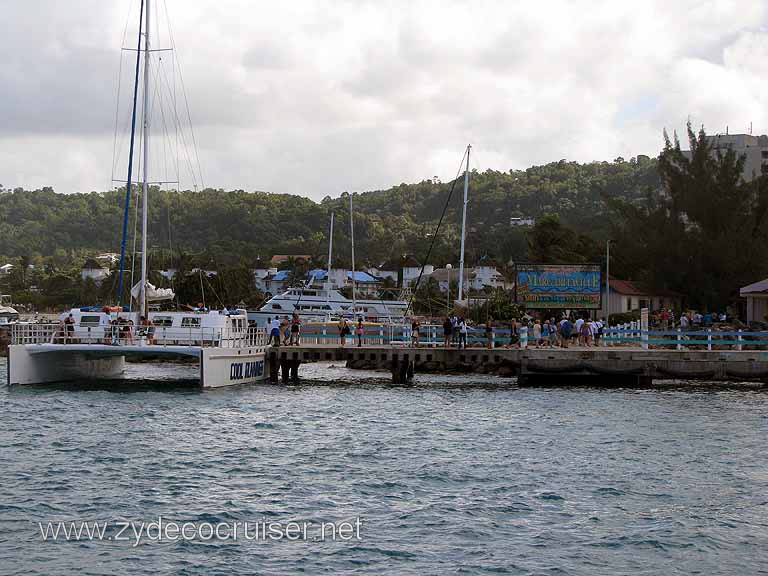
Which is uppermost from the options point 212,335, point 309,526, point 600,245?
point 600,245

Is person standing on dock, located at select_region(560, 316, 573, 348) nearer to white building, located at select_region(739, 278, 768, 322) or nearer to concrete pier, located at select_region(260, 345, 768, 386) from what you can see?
concrete pier, located at select_region(260, 345, 768, 386)

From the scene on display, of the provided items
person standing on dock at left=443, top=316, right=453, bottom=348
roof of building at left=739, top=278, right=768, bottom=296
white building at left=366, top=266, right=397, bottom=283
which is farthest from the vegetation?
person standing on dock at left=443, top=316, right=453, bottom=348

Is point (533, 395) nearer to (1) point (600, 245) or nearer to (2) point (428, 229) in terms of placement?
(1) point (600, 245)

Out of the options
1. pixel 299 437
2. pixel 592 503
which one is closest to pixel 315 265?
pixel 299 437

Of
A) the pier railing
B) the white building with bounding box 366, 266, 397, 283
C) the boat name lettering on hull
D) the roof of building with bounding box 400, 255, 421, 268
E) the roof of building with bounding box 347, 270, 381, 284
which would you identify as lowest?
the boat name lettering on hull

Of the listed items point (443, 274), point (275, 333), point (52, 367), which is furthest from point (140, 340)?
point (443, 274)

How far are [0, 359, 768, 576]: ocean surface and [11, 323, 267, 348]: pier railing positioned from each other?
2.82 meters

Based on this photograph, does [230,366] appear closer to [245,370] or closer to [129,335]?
[245,370]

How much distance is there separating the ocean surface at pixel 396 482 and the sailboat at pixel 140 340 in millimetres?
1951

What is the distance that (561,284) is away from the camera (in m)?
53.7

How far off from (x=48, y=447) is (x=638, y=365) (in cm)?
2481

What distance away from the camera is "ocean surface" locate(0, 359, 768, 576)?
57.3ft

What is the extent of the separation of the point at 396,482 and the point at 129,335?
66.6 ft

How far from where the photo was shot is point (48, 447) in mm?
26719
